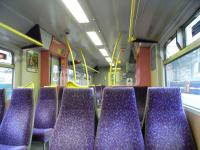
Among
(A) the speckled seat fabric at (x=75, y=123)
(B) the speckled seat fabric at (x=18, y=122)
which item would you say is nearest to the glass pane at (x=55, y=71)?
(B) the speckled seat fabric at (x=18, y=122)

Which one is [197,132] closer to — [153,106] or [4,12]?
[153,106]

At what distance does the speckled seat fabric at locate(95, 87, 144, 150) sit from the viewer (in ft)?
4.37

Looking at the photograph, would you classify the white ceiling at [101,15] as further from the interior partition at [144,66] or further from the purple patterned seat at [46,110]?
the purple patterned seat at [46,110]

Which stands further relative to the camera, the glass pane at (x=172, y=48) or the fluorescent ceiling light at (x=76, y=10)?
the glass pane at (x=172, y=48)

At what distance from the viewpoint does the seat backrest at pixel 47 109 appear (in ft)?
9.27

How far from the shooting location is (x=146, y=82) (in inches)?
209

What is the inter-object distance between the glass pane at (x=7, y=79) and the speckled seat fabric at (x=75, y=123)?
2701 millimetres

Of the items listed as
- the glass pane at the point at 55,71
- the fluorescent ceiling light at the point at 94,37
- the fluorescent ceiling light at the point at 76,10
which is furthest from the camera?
the glass pane at the point at 55,71

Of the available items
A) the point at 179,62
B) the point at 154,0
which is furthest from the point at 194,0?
the point at 179,62

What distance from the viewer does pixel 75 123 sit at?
146 centimetres

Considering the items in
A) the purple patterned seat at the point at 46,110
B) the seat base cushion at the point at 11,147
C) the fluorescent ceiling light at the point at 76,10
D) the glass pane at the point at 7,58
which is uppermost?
the fluorescent ceiling light at the point at 76,10

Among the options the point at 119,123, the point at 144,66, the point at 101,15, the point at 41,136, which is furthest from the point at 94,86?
the point at 119,123

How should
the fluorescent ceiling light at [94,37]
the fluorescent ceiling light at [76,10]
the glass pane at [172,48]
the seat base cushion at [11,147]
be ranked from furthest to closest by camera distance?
the fluorescent ceiling light at [94,37], the glass pane at [172,48], the fluorescent ceiling light at [76,10], the seat base cushion at [11,147]

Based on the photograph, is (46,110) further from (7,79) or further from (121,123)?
(121,123)
